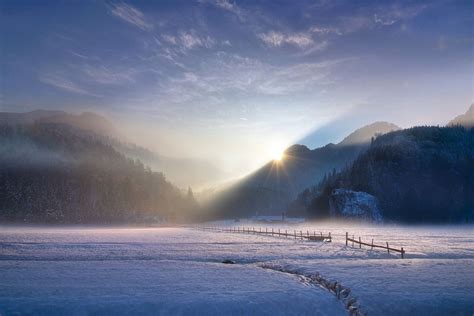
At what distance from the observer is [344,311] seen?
2406 centimetres

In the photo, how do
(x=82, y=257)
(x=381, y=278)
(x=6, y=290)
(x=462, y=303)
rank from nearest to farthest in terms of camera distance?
1. (x=462, y=303)
2. (x=6, y=290)
3. (x=381, y=278)
4. (x=82, y=257)

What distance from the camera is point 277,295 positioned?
Result: 26500 mm

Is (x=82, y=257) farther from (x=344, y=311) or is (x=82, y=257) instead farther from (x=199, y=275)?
(x=344, y=311)

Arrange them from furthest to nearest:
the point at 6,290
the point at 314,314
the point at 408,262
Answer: the point at 408,262
the point at 6,290
the point at 314,314

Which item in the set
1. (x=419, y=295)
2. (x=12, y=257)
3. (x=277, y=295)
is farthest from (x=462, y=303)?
(x=12, y=257)

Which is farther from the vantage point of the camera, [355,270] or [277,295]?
[355,270]

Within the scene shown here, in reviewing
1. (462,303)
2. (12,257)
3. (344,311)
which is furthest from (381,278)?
(12,257)

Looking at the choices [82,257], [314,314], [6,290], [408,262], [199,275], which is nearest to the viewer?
[314,314]

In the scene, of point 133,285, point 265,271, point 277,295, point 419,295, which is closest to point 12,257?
point 133,285

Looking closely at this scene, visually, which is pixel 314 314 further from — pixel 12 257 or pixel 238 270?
pixel 12 257

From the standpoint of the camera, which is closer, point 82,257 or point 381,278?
point 381,278

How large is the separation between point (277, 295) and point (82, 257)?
109 feet

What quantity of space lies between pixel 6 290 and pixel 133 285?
9091 mm

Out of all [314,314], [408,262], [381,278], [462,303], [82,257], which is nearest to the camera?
[314,314]
